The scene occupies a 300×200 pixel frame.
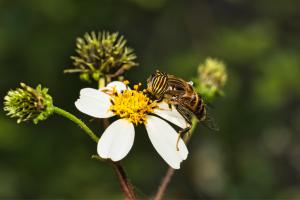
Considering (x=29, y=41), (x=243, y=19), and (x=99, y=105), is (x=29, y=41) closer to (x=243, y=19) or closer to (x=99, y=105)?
(x=243, y=19)

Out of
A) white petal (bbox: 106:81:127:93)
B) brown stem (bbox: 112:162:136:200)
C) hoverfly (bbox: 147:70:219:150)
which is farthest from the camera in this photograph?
white petal (bbox: 106:81:127:93)

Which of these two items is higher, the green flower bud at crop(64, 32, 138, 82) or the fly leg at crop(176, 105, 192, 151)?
the green flower bud at crop(64, 32, 138, 82)

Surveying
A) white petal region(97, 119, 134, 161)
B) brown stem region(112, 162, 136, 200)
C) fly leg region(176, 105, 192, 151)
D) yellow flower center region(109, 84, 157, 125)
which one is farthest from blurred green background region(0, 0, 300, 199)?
brown stem region(112, 162, 136, 200)

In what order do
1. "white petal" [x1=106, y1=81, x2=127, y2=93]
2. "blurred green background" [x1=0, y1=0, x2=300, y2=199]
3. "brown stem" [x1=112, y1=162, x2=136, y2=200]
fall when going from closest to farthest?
"brown stem" [x1=112, y1=162, x2=136, y2=200]
"white petal" [x1=106, y1=81, x2=127, y2=93]
"blurred green background" [x1=0, y1=0, x2=300, y2=199]

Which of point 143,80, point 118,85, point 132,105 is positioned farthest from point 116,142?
point 143,80

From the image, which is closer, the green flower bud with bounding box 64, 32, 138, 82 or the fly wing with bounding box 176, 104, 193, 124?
the fly wing with bounding box 176, 104, 193, 124

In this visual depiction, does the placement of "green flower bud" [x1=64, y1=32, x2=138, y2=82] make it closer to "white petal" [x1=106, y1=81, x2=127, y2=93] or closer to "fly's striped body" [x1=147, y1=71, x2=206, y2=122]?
"white petal" [x1=106, y1=81, x2=127, y2=93]

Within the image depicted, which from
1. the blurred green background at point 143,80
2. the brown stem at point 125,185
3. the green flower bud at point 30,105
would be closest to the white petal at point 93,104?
the green flower bud at point 30,105

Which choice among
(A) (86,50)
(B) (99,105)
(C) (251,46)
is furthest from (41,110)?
(C) (251,46)
